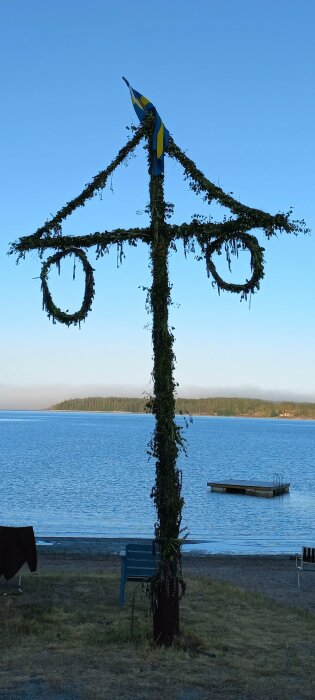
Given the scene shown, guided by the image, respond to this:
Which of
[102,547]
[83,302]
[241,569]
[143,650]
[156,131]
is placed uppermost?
[156,131]

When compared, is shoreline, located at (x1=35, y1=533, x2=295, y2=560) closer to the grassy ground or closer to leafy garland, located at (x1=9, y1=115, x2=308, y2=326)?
the grassy ground

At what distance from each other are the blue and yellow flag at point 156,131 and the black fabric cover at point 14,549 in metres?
5.98

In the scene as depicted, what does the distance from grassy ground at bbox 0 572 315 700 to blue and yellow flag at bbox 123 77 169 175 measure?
18.9ft

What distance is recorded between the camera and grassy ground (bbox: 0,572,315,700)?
6.33 m

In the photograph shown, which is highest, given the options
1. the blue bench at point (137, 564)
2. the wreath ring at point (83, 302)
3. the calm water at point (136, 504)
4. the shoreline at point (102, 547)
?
the wreath ring at point (83, 302)

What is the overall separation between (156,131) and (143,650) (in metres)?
6.51

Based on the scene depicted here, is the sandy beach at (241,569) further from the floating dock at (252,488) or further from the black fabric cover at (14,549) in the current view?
the floating dock at (252,488)

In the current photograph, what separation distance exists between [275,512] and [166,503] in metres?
36.7

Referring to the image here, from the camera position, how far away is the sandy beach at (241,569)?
13181 millimetres

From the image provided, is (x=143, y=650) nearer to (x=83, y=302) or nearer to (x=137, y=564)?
(x=137, y=564)

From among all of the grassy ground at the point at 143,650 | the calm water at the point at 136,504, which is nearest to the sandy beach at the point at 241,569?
the grassy ground at the point at 143,650

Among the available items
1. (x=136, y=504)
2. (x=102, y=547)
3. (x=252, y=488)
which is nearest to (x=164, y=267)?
(x=102, y=547)

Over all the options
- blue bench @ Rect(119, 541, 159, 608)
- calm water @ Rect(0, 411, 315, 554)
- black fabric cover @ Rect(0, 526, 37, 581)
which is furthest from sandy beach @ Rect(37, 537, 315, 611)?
calm water @ Rect(0, 411, 315, 554)

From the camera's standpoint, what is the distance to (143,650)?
24.9 ft
